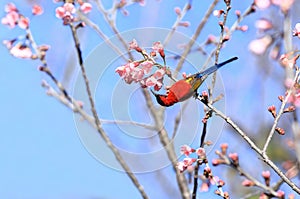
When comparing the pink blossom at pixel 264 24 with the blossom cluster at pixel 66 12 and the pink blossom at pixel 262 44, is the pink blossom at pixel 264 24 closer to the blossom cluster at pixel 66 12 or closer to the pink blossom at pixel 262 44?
the pink blossom at pixel 262 44

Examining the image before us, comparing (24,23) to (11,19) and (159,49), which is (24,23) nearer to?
(11,19)

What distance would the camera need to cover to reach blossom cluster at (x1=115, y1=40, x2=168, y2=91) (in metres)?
1.28

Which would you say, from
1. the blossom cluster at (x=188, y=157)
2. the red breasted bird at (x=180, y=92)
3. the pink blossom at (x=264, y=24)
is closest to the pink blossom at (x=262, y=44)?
the pink blossom at (x=264, y=24)

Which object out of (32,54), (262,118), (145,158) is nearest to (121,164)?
(145,158)

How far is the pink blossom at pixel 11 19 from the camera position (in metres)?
2.22

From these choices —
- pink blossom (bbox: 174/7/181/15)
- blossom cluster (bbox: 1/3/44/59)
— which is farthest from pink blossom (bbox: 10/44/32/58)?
pink blossom (bbox: 174/7/181/15)

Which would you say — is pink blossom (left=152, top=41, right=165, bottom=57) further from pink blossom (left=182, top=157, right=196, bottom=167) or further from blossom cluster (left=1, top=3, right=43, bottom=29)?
blossom cluster (left=1, top=3, right=43, bottom=29)

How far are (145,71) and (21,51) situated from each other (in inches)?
40.7

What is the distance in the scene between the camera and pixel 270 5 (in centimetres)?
212

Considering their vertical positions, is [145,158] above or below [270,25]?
below

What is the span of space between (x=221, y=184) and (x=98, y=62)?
68 centimetres

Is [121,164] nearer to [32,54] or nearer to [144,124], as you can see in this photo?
[144,124]

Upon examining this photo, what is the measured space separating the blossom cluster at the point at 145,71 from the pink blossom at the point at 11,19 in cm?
105

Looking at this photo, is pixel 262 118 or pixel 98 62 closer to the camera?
pixel 98 62
